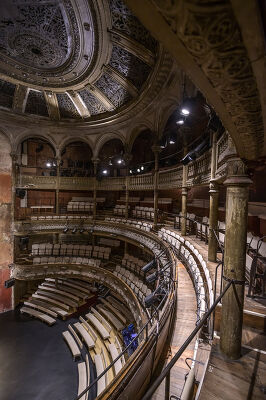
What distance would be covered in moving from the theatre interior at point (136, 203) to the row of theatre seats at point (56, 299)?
12 cm

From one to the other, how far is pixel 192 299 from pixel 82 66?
11.8 metres

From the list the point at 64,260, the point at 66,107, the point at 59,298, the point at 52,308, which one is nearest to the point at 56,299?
the point at 59,298

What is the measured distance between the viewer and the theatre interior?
141cm

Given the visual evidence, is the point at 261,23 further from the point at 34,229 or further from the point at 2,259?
the point at 2,259

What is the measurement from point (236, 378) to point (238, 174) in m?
2.76

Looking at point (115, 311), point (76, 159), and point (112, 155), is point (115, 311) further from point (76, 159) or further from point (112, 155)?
point (76, 159)

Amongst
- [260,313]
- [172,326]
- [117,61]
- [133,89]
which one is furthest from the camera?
[133,89]

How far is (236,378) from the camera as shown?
242 cm

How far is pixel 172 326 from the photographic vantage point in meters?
3.92

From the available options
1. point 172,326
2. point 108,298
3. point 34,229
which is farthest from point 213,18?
point 34,229

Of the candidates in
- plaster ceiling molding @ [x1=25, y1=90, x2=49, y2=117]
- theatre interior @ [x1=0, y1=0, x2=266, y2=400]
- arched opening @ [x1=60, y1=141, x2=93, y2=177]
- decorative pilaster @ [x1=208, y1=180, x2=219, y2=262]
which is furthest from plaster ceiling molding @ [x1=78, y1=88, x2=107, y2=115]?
decorative pilaster @ [x1=208, y1=180, x2=219, y2=262]

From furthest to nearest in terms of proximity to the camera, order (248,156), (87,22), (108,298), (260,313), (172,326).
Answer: (108,298) < (87,22) < (172,326) < (260,313) < (248,156)

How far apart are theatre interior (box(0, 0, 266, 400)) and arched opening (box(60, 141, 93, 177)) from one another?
0.52 ft

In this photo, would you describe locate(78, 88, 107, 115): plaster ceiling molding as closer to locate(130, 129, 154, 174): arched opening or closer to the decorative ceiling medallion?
the decorative ceiling medallion
